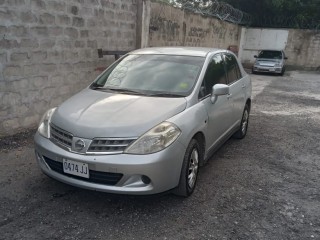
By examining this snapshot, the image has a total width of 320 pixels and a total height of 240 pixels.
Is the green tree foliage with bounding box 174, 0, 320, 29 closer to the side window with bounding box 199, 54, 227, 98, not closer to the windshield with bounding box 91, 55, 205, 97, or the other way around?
the side window with bounding box 199, 54, 227, 98

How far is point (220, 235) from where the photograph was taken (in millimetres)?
3107

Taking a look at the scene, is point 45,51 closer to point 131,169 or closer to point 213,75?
point 213,75

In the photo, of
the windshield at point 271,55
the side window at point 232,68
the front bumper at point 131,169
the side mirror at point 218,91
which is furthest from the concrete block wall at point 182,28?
the front bumper at point 131,169

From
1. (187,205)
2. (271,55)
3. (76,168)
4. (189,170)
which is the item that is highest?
(271,55)

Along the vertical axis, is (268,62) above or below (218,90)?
below

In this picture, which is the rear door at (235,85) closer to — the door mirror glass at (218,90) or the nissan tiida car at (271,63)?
the door mirror glass at (218,90)

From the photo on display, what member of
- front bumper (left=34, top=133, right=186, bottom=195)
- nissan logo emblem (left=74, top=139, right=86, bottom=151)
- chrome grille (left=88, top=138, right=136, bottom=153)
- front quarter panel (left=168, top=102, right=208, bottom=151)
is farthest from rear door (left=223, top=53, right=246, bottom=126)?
nissan logo emblem (left=74, top=139, right=86, bottom=151)

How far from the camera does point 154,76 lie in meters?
4.31

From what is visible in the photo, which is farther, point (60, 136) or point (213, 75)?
point (213, 75)

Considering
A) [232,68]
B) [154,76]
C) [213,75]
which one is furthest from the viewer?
[232,68]

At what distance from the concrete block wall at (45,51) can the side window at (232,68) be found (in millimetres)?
3116

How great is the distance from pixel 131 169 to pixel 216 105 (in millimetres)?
1739

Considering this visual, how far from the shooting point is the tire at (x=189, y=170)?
3488 mm

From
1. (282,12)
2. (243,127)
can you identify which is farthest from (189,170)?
(282,12)
